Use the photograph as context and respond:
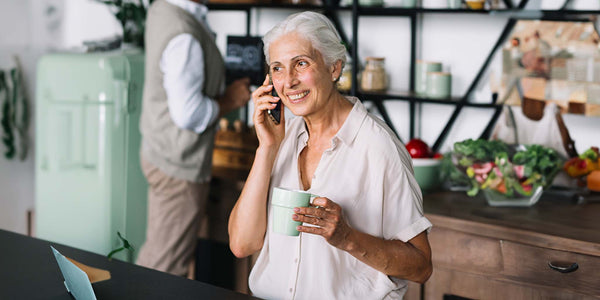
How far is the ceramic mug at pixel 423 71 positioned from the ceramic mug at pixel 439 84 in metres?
0.03

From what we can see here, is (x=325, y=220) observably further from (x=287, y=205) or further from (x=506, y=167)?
(x=506, y=167)

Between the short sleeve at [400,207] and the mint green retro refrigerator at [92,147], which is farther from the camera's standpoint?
the mint green retro refrigerator at [92,147]

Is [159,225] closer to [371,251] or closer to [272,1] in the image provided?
[272,1]

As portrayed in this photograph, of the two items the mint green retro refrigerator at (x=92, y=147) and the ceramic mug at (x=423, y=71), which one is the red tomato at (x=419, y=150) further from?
the mint green retro refrigerator at (x=92, y=147)

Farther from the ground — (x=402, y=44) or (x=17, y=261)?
(x=402, y=44)

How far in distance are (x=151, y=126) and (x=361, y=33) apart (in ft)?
3.52

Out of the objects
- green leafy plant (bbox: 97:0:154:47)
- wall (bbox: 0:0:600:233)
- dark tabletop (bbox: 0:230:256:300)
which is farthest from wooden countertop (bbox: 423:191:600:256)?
green leafy plant (bbox: 97:0:154:47)

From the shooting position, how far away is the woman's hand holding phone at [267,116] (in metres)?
1.79

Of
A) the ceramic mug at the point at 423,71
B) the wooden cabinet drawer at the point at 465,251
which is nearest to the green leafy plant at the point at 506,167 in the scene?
the wooden cabinet drawer at the point at 465,251

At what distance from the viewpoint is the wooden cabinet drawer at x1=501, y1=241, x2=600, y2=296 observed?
7.08 ft

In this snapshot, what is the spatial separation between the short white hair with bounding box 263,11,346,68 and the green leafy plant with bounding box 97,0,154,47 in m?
2.00

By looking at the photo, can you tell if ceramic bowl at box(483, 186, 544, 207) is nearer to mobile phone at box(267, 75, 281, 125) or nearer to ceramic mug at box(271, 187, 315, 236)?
mobile phone at box(267, 75, 281, 125)

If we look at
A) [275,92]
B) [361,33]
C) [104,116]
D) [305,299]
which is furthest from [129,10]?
[305,299]

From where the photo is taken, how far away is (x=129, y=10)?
11.9 ft
